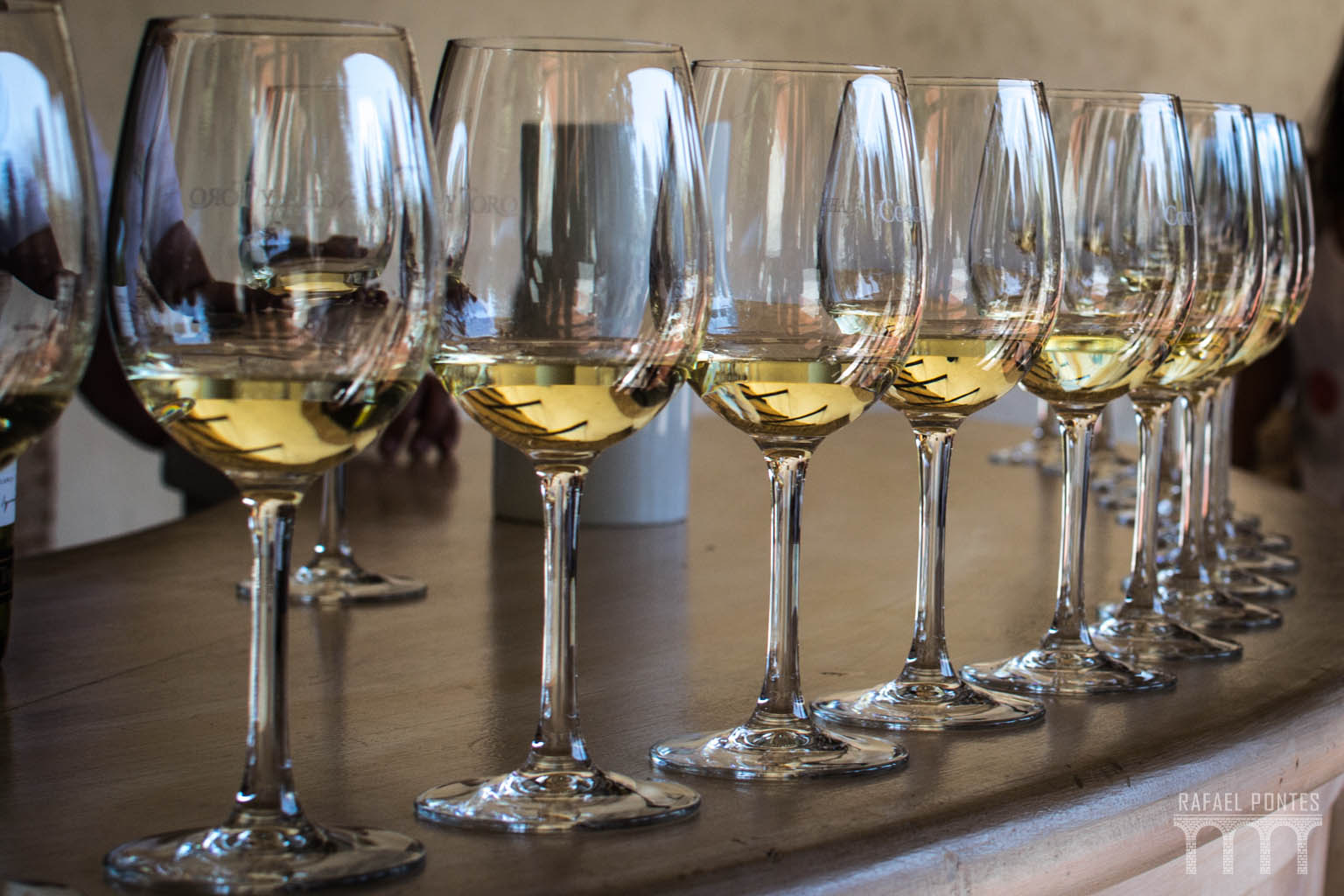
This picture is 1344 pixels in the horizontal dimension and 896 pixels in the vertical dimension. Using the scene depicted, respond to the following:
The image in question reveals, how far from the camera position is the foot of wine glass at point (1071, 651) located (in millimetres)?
847

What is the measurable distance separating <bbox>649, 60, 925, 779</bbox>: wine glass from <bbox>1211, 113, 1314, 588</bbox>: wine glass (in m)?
0.47

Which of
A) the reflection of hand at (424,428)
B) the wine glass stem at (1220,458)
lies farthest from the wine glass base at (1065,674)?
the reflection of hand at (424,428)

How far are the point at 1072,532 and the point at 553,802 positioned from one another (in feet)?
1.35

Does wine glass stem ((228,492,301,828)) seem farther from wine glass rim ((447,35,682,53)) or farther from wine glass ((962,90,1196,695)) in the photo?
wine glass ((962,90,1196,695))

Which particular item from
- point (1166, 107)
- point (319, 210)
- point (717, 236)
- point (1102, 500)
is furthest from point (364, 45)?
point (1102, 500)

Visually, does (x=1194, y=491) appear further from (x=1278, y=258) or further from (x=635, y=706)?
(x=635, y=706)

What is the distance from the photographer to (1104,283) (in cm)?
86

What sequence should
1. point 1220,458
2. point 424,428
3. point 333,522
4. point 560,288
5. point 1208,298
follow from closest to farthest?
point 560,288, point 1208,298, point 333,522, point 1220,458, point 424,428

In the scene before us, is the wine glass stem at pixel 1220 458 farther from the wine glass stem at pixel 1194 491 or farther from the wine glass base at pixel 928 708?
the wine glass base at pixel 928 708

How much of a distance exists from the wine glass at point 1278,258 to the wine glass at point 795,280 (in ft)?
1.55

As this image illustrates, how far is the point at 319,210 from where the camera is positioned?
1.68 feet

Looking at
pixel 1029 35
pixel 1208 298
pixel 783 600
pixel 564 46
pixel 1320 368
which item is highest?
pixel 1029 35

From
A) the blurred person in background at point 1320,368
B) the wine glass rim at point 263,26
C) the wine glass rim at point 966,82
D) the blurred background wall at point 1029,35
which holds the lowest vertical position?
the blurred person in background at point 1320,368

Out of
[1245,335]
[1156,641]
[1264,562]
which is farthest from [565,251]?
[1264,562]
